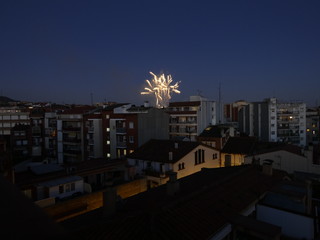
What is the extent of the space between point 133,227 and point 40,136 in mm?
62850

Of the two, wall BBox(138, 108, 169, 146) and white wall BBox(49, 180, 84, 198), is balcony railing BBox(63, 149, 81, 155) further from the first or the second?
white wall BBox(49, 180, 84, 198)

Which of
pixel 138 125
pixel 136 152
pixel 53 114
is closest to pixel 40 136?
pixel 53 114

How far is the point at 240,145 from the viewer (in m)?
41.8

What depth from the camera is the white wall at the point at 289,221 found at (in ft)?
33.9

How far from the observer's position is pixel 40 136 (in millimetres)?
63688

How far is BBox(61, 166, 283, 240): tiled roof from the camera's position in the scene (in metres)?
8.52

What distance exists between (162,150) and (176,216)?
23.3 m

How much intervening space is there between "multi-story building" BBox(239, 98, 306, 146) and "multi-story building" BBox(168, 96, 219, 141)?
2142 cm

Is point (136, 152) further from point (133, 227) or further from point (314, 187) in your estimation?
Result: point (133, 227)

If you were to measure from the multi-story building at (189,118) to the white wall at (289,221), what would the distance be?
44685 millimetres

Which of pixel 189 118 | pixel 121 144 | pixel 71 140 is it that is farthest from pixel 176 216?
pixel 189 118

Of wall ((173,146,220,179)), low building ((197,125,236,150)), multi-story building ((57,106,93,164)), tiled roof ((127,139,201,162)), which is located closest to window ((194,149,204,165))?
wall ((173,146,220,179))

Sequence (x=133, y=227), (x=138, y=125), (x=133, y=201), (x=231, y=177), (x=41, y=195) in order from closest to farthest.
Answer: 1. (x=133, y=227)
2. (x=133, y=201)
3. (x=231, y=177)
4. (x=41, y=195)
5. (x=138, y=125)

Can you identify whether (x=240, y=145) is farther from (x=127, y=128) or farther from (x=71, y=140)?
(x=71, y=140)
